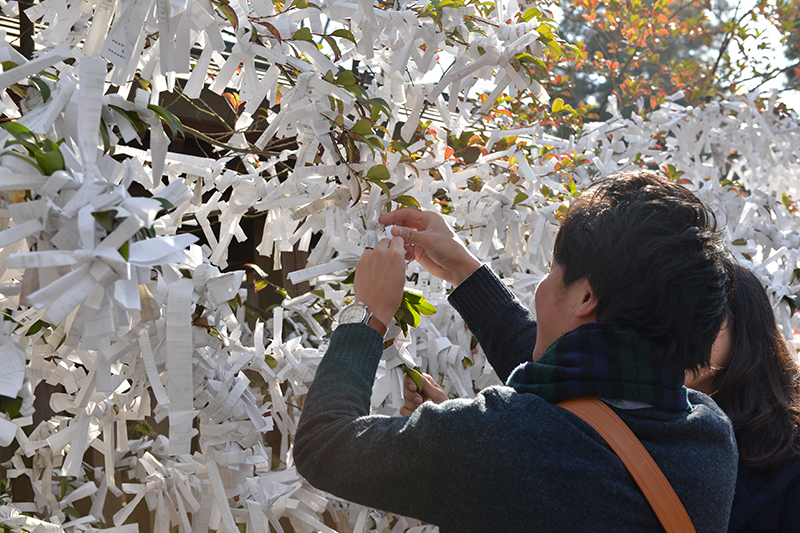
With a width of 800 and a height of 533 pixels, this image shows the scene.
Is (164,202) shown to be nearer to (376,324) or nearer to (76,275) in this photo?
(76,275)

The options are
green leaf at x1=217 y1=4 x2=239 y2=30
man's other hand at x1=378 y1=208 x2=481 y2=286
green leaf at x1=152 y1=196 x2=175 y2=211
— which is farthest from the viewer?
man's other hand at x1=378 y1=208 x2=481 y2=286

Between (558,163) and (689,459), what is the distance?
5.05 ft

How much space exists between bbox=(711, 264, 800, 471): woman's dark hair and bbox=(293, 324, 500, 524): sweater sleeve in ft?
2.98

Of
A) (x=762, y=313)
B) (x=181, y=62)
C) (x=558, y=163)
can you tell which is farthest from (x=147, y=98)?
(x=558, y=163)

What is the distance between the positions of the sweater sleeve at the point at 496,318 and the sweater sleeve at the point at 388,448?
1.59ft

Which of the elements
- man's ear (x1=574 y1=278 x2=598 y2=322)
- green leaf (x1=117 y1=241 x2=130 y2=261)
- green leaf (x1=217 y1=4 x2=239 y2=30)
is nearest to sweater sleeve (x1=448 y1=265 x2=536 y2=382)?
man's ear (x1=574 y1=278 x2=598 y2=322)

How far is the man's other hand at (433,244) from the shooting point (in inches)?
51.2

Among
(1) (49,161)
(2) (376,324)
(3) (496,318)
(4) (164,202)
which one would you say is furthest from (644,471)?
(1) (49,161)

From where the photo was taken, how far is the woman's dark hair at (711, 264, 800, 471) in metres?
1.45

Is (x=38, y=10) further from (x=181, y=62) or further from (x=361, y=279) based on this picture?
(x=361, y=279)

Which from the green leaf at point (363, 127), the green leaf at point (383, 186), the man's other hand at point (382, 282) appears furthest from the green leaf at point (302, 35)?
the man's other hand at point (382, 282)

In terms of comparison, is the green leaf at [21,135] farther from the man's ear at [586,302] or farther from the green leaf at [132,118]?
the man's ear at [586,302]

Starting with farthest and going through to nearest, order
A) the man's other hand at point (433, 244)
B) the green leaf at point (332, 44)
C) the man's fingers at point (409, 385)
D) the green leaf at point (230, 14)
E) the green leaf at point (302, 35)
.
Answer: the man's fingers at point (409, 385) < the man's other hand at point (433, 244) < the green leaf at point (332, 44) < the green leaf at point (302, 35) < the green leaf at point (230, 14)

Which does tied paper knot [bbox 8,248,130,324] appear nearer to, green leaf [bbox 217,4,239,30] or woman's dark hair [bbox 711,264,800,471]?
green leaf [bbox 217,4,239,30]
